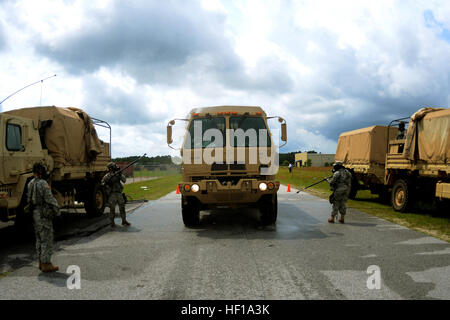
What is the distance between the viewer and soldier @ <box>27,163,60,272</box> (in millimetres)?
4930

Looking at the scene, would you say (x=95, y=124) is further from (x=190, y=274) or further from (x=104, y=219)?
(x=190, y=274)

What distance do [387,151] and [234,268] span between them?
10.1 metres

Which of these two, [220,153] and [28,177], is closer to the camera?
[28,177]

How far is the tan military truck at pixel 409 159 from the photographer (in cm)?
927

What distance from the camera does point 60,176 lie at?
8359mm

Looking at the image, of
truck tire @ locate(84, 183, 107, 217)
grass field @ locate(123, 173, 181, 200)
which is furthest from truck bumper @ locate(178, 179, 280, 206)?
grass field @ locate(123, 173, 181, 200)

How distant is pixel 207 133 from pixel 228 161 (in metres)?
0.91

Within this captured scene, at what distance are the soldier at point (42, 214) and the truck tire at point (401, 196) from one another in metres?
9.92

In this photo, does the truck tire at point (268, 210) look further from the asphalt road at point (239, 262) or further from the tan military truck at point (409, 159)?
the tan military truck at point (409, 159)

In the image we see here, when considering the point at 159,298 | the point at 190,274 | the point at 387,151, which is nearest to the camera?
the point at 159,298

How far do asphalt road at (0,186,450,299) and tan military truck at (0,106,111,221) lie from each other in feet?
4.01

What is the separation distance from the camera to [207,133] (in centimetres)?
805
